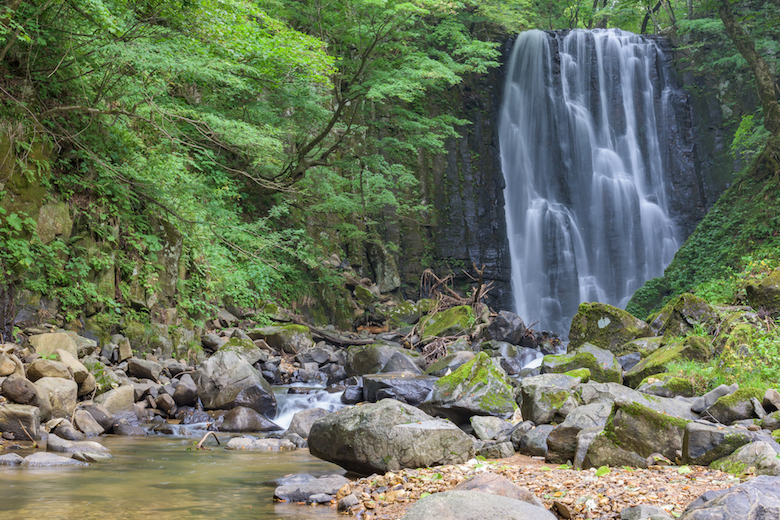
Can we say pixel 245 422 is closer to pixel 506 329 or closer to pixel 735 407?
pixel 735 407

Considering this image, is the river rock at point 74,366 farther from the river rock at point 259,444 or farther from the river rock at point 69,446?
the river rock at point 259,444

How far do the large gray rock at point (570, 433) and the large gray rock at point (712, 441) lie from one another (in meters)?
0.93

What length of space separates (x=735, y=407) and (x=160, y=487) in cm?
503

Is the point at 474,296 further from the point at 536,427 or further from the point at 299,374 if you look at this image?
the point at 536,427

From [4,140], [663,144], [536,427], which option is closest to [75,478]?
[536,427]

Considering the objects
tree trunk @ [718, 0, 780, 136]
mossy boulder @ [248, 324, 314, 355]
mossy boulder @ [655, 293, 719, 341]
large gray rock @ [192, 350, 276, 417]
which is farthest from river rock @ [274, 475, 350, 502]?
tree trunk @ [718, 0, 780, 136]

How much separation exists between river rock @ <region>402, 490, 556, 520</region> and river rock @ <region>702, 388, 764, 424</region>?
3.03 meters

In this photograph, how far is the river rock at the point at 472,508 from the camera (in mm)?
2916

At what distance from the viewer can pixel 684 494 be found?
3453 mm

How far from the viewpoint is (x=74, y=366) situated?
23.7 ft

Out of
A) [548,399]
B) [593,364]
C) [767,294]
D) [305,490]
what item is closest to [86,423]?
[305,490]

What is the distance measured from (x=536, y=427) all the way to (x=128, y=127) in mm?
8793

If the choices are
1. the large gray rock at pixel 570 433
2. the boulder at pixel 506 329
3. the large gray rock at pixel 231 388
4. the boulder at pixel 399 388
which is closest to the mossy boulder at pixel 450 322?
the boulder at pixel 506 329

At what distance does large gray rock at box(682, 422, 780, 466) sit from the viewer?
13.3ft
